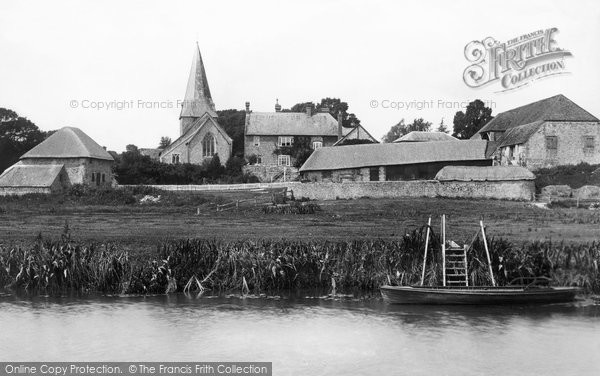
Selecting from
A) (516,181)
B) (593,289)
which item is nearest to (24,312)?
(593,289)

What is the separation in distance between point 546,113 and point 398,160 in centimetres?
1304

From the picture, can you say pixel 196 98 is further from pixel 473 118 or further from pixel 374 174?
pixel 473 118

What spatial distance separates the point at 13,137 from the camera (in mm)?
77938

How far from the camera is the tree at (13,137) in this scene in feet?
253

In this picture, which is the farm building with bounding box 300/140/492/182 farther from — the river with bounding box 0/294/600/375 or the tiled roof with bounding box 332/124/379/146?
the river with bounding box 0/294/600/375

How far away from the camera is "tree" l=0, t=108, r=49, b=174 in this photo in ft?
253

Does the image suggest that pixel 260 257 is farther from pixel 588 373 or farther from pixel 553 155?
pixel 553 155

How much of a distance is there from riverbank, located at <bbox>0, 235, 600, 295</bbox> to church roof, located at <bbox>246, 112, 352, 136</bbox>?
52745 millimetres

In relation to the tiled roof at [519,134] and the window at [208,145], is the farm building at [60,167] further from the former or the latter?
the tiled roof at [519,134]

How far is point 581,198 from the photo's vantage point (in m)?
50.2

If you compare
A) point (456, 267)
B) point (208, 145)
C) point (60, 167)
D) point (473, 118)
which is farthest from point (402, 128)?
point (456, 267)

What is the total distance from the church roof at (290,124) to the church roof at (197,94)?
5.13 m

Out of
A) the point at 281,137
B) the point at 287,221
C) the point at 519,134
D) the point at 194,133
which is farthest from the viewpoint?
the point at 281,137

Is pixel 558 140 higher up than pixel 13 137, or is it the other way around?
pixel 13 137
